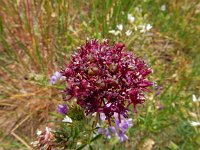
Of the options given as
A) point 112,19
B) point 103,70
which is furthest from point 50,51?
point 103,70

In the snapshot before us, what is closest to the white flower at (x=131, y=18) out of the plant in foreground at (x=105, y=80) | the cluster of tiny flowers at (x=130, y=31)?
the cluster of tiny flowers at (x=130, y=31)

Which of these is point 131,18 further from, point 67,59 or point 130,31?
point 67,59

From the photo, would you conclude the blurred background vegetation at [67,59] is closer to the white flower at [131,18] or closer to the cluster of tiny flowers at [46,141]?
the white flower at [131,18]

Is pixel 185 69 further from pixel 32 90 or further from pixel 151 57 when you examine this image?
pixel 32 90

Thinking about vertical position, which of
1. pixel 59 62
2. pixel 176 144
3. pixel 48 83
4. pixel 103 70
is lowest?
pixel 103 70

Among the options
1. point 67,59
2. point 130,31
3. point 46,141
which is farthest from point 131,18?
point 46,141

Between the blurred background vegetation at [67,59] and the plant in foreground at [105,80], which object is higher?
the blurred background vegetation at [67,59]
